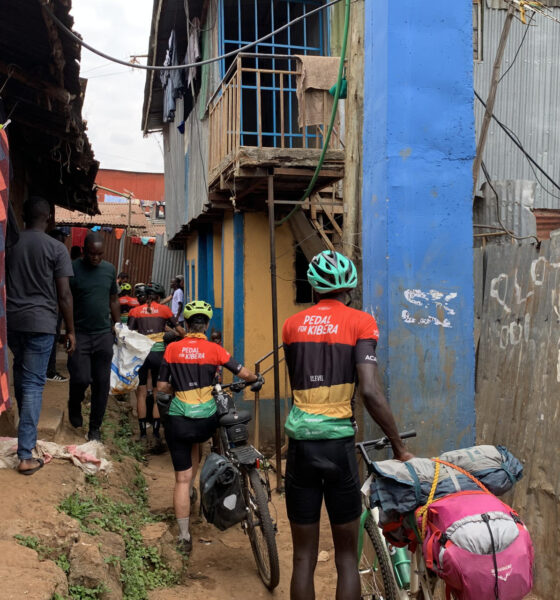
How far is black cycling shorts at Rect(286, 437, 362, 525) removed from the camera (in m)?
3.09

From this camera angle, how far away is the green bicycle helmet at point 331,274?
326 centimetres

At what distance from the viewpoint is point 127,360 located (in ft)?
25.6

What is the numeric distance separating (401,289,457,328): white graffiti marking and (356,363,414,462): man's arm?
1.12 metres

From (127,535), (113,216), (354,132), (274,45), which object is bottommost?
(127,535)

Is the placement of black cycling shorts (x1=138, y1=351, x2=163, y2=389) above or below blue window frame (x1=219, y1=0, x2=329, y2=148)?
below

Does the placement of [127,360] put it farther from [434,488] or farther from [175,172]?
[175,172]

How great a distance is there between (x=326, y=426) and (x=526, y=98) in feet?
31.9

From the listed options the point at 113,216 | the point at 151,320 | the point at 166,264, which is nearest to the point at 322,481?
the point at 151,320

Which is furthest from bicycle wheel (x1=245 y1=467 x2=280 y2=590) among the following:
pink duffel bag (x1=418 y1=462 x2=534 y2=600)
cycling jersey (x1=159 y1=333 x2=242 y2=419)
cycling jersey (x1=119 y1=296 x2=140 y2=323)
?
cycling jersey (x1=119 y1=296 x2=140 y2=323)

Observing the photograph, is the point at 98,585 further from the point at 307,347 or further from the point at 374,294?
the point at 374,294

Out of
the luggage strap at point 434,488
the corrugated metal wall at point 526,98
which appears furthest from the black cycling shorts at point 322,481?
the corrugated metal wall at point 526,98

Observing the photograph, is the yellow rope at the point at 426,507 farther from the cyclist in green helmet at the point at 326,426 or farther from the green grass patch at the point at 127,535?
the green grass patch at the point at 127,535

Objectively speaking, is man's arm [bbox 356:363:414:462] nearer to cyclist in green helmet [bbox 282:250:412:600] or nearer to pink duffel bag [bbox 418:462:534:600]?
cyclist in green helmet [bbox 282:250:412:600]

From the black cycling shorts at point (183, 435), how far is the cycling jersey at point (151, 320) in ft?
10.5
